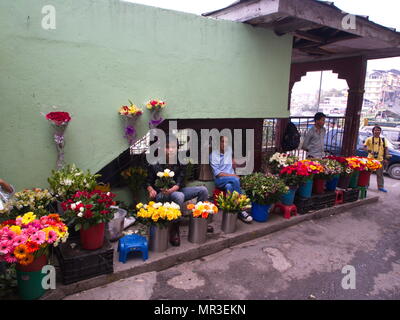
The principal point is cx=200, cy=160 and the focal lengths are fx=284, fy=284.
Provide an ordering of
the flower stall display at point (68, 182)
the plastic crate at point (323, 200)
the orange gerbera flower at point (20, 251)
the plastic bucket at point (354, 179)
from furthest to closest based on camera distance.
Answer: the plastic bucket at point (354, 179) → the plastic crate at point (323, 200) → the flower stall display at point (68, 182) → the orange gerbera flower at point (20, 251)

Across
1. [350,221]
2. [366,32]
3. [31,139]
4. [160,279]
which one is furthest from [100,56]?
[350,221]

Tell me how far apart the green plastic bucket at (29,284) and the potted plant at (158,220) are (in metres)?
1.25

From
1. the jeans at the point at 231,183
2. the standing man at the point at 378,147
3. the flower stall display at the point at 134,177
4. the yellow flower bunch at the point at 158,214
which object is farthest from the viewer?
the standing man at the point at 378,147

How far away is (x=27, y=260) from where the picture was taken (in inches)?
99.6

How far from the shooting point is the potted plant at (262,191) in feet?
15.4

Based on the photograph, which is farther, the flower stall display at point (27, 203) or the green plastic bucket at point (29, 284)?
the flower stall display at point (27, 203)

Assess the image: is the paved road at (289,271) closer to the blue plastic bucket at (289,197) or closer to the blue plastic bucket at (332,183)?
the blue plastic bucket at (289,197)

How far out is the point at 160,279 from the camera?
11.1ft

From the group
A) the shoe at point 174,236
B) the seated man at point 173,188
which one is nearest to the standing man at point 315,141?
the seated man at point 173,188

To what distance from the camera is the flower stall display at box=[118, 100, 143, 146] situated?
12.7ft

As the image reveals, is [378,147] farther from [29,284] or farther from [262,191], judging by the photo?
[29,284]

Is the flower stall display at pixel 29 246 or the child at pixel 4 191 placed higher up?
the child at pixel 4 191
